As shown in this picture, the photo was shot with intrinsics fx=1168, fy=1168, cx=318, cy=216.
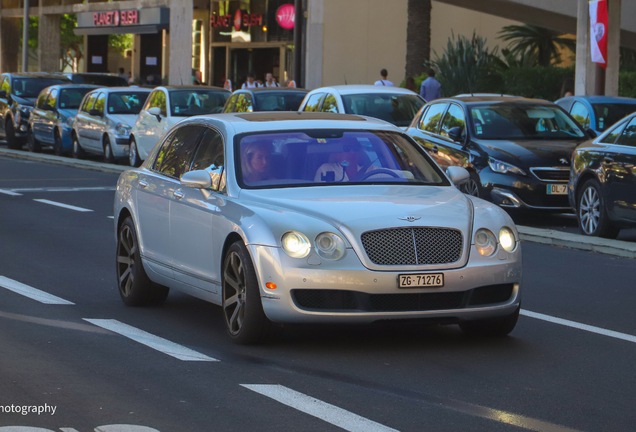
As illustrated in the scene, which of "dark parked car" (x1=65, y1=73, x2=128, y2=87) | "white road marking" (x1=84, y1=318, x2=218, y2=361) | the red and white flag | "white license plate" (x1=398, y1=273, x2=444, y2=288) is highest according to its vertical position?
the red and white flag

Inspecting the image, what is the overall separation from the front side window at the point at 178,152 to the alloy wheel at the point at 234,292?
1.35m

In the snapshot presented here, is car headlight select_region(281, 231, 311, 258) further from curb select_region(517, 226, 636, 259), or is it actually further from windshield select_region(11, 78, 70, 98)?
windshield select_region(11, 78, 70, 98)

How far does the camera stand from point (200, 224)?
25.5 ft

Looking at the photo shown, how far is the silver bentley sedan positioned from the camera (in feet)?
22.5

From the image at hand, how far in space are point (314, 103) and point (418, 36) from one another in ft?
49.2

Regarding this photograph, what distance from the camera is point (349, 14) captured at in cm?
4559

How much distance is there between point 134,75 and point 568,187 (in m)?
42.4

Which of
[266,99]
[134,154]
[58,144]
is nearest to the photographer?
[266,99]

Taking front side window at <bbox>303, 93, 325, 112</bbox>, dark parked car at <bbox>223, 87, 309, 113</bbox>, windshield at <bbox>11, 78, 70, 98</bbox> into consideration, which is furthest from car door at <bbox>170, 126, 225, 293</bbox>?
windshield at <bbox>11, 78, 70, 98</bbox>

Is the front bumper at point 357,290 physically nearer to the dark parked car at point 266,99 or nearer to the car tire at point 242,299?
the car tire at point 242,299

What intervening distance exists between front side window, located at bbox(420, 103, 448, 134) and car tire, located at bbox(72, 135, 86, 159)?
39.5ft

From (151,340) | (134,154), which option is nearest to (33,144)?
(134,154)

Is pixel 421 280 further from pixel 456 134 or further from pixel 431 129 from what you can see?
pixel 431 129

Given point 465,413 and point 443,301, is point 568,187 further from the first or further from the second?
point 465,413
